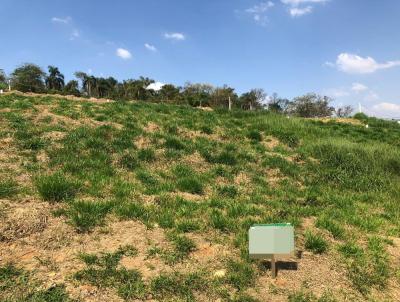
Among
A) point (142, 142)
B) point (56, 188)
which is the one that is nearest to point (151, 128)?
point (142, 142)

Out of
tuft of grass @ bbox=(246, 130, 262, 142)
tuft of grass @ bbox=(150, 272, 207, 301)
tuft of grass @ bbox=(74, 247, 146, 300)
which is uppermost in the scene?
tuft of grass @ bbox=(246, 130, 262, 142)

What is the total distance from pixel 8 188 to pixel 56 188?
770 millimetres

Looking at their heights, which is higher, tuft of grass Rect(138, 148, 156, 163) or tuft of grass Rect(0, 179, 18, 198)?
tuft of grass Rect(138, 148, 156, 163)

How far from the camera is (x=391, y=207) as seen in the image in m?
8.78

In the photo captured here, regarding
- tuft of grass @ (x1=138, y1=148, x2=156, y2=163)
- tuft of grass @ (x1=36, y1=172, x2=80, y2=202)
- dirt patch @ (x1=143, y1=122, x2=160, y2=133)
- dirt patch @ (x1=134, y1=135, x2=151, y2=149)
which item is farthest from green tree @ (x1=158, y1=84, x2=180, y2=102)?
tuft of grass @ (x1=36, y1=172, x2=80, y2=202)

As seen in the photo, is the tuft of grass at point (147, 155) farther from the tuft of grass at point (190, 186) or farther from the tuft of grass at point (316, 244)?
the tuft of grass at point (316, 244)

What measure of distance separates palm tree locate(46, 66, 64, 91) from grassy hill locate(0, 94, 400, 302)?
222ft

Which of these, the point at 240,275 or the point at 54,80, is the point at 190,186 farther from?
the point at 54,80

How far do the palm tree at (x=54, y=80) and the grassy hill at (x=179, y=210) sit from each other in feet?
222

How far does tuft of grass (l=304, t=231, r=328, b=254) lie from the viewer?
20.8 feet

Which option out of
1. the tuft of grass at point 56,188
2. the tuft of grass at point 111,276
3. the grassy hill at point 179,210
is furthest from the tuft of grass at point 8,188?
the tuft of grass at point 111,276

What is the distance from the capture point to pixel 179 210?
7.12 metres

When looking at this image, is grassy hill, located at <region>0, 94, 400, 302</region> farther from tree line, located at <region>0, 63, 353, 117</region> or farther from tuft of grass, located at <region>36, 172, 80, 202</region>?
tree line, located at <region>0, 63, 353, 117</region>

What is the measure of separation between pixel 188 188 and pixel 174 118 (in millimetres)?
5870
